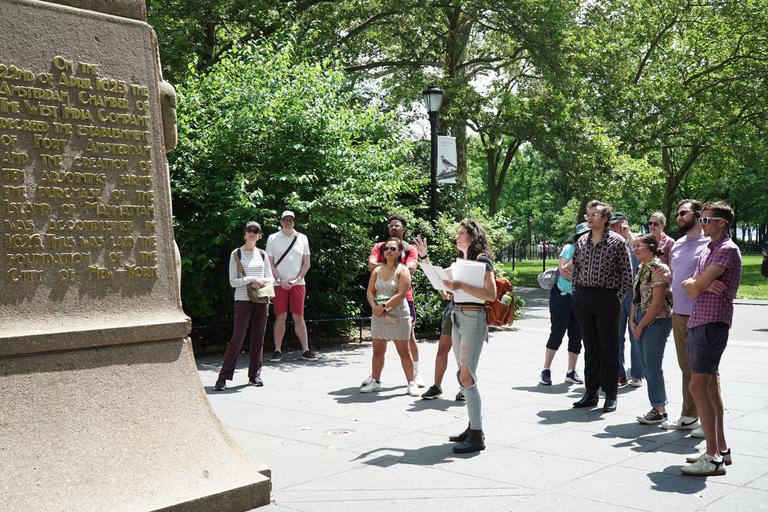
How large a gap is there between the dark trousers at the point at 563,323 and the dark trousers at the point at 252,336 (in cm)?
339

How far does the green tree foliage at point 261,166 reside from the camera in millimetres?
10391

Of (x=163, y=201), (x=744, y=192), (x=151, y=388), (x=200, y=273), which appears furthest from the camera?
(x=744, y=192)

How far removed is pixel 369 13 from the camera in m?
19.0

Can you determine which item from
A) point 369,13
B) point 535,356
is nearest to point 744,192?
point 369,13

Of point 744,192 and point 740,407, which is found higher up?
point 744,192

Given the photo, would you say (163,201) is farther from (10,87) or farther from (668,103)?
(668,103)

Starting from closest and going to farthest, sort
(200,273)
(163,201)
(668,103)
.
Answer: (163,201)
(200,273)
(668,103)

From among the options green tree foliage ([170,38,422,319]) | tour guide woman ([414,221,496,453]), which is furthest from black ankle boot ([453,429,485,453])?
green tree foliage ([170,38,422,319])

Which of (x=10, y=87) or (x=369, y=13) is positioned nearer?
(x=10, y=87)

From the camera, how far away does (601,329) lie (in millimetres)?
7016

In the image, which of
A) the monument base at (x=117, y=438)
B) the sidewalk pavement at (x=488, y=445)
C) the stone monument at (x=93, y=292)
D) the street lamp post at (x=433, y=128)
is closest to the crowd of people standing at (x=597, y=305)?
the sidewalk pavement at (x=488, y=445)

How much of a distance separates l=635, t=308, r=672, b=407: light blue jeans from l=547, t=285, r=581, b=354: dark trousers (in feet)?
5.05

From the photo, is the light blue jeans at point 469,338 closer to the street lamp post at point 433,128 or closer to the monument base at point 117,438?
the monument base at point 117,438

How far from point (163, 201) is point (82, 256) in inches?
27.0
